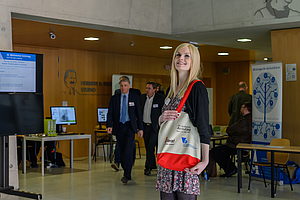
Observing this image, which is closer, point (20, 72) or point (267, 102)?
point (20, 72)

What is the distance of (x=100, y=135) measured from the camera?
945 centimetres

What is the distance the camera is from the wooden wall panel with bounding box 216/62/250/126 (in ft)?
41.3

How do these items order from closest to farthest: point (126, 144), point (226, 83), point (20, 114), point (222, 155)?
point (20, 114) → point (126, 144) → point (222, 155) → point (226, 83)

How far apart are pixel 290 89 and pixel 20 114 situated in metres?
4.71

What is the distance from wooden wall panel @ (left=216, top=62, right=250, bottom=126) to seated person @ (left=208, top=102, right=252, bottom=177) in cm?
624

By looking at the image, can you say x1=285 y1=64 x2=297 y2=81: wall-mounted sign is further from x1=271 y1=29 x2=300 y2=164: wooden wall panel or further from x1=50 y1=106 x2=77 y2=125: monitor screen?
x1=50 y1=106 x2=77 y2=125: monitor screen

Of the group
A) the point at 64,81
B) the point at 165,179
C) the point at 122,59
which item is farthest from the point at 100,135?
the point at 165,179

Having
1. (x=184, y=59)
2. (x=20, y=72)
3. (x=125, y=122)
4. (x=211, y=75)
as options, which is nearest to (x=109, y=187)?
(x=125, y=122)

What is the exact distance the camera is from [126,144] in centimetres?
575

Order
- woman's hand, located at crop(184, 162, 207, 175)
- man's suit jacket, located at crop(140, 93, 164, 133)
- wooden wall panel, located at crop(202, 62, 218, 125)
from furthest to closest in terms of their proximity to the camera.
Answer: wooden wall panel, located at crop(202, 62, 218, 125)
man's suit jacket, located at crop(140, 93, 164, 133)
woman's hand, located at crop(184, 162, 207, 175)

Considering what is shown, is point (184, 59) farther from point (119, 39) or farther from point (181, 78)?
point (119, 39)

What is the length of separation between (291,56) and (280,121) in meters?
1.27

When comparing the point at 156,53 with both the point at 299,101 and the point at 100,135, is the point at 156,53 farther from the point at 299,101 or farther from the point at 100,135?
the point at 299,101

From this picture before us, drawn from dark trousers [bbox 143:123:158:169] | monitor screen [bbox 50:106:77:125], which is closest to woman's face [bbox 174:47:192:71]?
dark trousers [bbox 143:123:158:169]
